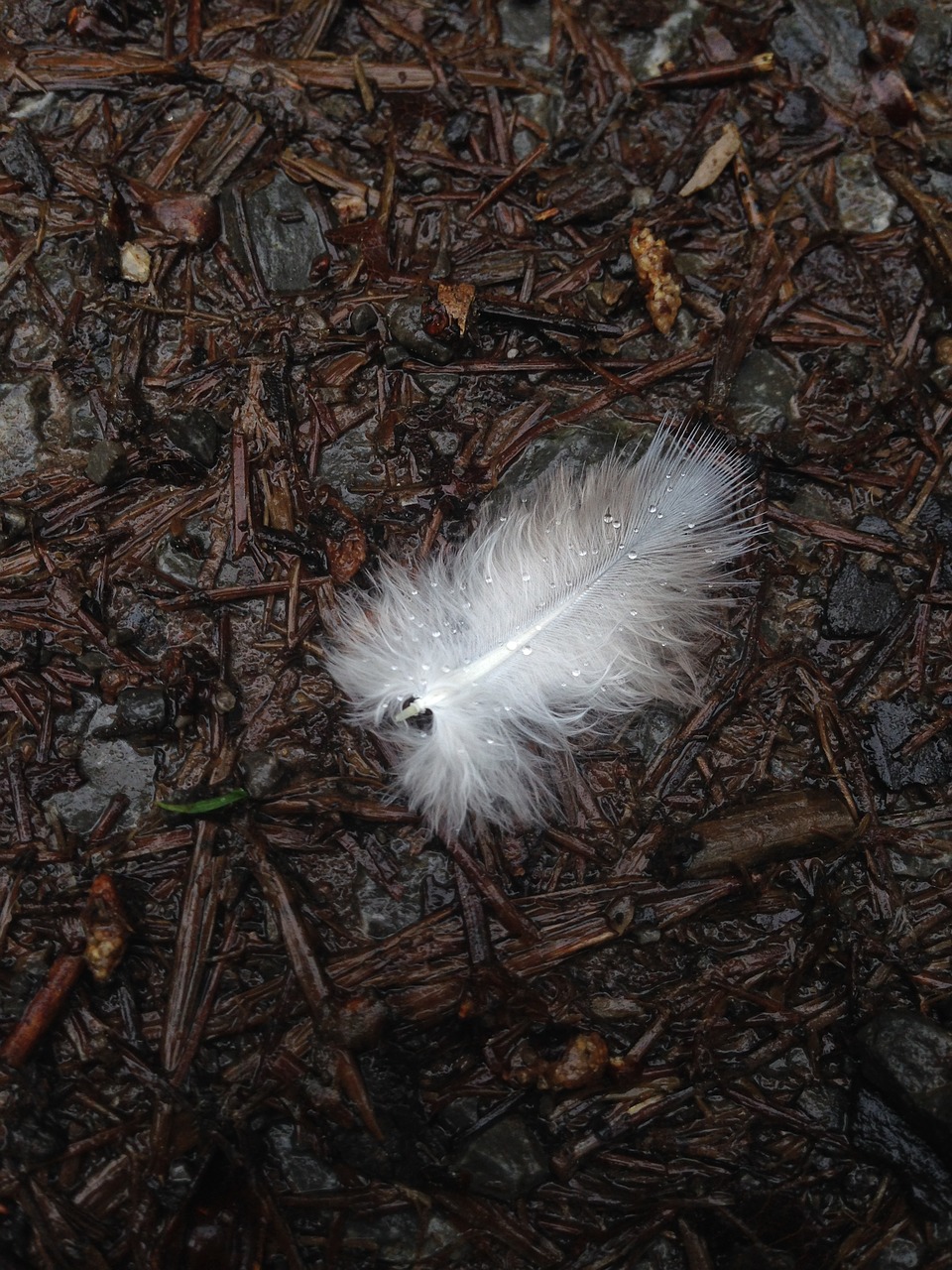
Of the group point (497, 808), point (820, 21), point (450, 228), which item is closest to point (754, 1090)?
point (497, 808)

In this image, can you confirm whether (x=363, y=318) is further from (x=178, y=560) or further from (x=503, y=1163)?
(x=503, y=1163)

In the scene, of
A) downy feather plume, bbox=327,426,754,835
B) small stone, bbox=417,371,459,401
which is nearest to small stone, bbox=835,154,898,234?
downy feather plume, bbox=327,426,754,835

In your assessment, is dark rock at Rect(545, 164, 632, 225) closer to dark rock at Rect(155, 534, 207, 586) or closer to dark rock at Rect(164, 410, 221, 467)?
dark rock at Rect(164, 410, 221, 467)

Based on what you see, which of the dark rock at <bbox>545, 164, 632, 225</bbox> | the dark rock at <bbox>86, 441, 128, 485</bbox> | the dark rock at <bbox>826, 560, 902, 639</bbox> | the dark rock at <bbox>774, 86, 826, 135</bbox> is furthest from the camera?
the dark rock at <bbox>774, 86, 826, 135</bbox>

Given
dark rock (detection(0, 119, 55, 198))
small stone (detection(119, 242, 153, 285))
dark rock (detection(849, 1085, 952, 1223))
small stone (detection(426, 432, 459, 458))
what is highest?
dark rock (detection(0, 119, 55, 198))

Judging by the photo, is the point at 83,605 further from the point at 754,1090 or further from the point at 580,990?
the point at 754,1090

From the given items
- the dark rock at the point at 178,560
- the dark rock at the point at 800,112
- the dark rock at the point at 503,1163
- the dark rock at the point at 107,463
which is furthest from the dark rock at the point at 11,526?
the dark rock at the point at 800,112
